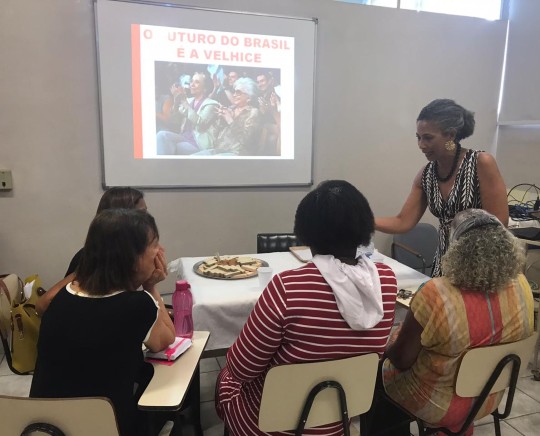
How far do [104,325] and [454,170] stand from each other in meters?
1.70

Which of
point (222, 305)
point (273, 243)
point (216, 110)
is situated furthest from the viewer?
point (216, 110)

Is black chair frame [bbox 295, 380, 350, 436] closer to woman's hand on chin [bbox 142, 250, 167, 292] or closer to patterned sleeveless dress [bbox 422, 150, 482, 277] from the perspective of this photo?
woman's hand on chin [bbox 142, 250, 167, 292]

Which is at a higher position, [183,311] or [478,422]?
[183,311]

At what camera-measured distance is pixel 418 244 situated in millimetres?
3541

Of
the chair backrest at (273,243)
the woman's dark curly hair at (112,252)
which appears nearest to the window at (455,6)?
the chair backrest at (273,243)

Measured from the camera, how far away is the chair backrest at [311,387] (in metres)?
1.12

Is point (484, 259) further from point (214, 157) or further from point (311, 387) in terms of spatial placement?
point (214, 157)

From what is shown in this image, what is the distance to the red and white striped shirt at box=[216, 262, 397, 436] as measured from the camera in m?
1.10

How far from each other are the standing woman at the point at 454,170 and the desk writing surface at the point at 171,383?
1312 millimetres

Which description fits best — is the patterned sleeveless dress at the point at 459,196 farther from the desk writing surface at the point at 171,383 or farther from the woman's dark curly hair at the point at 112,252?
the woman's dark curly hair at the point at 112,252

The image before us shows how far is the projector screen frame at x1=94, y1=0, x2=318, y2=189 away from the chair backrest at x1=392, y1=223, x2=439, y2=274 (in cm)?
94

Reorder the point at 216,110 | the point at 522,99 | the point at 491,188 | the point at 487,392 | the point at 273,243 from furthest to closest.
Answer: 1. the point at 522,99
2. the point at 216,110
3. the point at 273,243
4. the point at 491,188
5. the point at 487,392

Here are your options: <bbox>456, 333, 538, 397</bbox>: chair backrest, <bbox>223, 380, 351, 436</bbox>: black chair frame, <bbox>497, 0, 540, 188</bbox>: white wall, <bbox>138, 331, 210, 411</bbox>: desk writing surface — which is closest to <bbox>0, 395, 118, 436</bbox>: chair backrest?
<bbox>138, 331, 210, 411</bbox>: desk writing surface

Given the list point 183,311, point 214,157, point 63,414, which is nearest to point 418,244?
point 214,157
